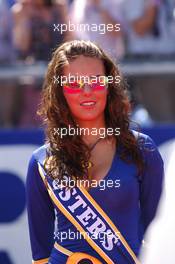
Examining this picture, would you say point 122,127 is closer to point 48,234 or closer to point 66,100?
point 66,100

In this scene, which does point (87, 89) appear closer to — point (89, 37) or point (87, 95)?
point (87, 95)

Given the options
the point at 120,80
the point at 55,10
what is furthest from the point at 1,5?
the point at 120,80

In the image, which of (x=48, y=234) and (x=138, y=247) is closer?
(x=138, y=247)

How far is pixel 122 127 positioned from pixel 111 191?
0.27 meters

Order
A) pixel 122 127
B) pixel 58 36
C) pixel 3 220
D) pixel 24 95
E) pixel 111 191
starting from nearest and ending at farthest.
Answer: pixel 111 191, pixel 122 127, pixel 3 220, pixel 58 36, pixel 24 95

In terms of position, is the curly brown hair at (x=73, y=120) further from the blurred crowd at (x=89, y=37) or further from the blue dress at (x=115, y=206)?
the blurred crowd at (x=89, y=37)

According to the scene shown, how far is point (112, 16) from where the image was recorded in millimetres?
5133

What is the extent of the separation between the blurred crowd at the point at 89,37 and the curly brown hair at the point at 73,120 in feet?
6.88

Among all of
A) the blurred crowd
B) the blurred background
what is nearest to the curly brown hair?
the blurred background

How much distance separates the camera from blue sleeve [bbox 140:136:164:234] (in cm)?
254

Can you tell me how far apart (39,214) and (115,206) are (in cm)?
33

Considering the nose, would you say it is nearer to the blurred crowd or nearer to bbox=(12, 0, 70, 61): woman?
the blurred crowd

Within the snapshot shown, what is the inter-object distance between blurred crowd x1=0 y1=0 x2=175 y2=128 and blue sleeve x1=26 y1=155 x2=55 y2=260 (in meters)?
2.21

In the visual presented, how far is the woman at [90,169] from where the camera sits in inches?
97.9
